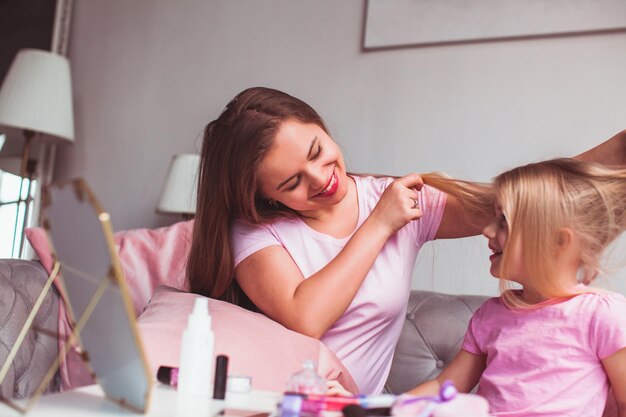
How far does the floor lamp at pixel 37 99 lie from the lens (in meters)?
2.40

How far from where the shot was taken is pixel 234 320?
1.13m

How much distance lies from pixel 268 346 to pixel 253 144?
375 millimetres

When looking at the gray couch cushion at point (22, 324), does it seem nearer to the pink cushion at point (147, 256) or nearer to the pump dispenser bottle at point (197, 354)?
the pink cushion at point (147, 256)

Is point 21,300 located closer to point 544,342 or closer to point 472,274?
point 544,342

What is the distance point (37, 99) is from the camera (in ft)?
7.96

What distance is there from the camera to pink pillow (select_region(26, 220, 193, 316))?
1674 millimetres

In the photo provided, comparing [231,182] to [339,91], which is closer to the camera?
[231,182]

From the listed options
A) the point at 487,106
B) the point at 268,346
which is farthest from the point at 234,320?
the point at 487,106

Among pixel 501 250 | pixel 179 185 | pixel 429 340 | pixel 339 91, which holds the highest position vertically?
pixel 339 91

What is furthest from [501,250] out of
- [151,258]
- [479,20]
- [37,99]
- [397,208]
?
[37,99]

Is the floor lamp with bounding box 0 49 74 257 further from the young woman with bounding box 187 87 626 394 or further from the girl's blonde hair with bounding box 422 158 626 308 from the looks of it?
the girl's blonde hair with bounding box 422 158 626 308

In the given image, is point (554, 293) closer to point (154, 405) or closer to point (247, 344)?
point (247, 344)

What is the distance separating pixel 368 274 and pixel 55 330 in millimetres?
719

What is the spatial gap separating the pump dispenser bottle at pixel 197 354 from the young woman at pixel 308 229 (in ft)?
1.48
